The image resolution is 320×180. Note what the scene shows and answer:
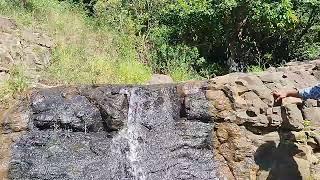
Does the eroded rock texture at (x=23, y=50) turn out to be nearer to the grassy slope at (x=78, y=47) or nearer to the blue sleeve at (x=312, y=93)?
the grassy slope at (x=78, y=47)

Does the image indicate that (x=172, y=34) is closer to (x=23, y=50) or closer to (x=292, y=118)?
(x=23, y=50)

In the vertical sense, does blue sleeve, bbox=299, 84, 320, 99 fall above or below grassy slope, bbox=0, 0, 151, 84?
below

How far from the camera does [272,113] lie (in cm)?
710

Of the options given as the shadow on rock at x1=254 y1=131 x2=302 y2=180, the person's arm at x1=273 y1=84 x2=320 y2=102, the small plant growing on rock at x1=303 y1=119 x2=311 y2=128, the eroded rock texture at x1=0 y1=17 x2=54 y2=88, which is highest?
the eroded rock texture at x1=0 y1=17 x2=54 y2=88

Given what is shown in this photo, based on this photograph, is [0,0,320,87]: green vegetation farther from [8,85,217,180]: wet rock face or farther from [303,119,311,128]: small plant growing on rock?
[303,119,311,128]: small plant growing on rock

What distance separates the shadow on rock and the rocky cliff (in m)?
0.01

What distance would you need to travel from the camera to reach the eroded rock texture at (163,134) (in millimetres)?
6789

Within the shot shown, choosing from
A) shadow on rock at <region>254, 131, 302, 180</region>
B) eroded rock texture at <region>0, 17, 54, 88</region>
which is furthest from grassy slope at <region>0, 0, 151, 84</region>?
shadow on rock at <region>254, 131, 302, 180</region>

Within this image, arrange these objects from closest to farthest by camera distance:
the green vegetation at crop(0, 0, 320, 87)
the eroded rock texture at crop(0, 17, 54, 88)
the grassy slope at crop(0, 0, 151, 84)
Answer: the eroded rock texture at crop(0, 17, 54, 88)
the grassy slope at crop(0, 0, 151, 84)
the green vegetation at crop(0, 0, 320, 87)

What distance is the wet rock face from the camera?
6.75 metres

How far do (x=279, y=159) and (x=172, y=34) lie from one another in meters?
4.72

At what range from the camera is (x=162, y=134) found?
7.14 meters

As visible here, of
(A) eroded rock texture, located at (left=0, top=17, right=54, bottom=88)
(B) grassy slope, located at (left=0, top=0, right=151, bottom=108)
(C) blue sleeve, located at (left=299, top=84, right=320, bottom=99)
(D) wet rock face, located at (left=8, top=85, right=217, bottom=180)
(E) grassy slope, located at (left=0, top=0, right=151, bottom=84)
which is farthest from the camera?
(E) grassy slope, located at (left=0, top=0, right=151, bottom=84)

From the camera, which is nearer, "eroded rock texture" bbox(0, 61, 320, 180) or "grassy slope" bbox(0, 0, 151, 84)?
"eroded rock texture" bbox(0, 61, 320, 180)
